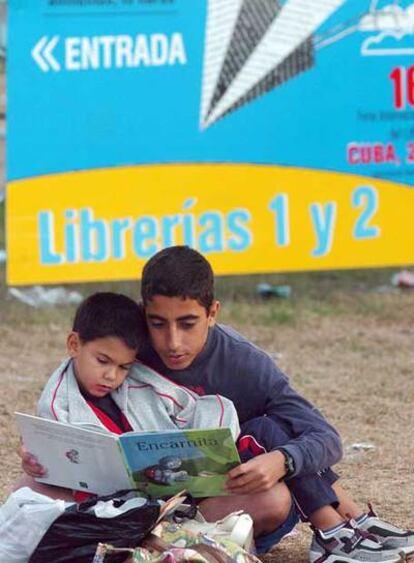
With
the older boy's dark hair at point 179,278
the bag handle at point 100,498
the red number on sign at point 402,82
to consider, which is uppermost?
the red number on sign at point 402,82

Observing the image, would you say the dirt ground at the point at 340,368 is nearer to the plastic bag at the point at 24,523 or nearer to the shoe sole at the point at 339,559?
the shoe sole at the point at 339,559

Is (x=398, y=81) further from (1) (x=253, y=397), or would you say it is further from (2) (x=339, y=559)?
(2) (x=339, y=559)

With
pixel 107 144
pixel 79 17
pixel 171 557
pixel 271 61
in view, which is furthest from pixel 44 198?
pixel 171 557

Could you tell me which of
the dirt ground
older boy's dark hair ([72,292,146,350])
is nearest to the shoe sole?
the dirt ground

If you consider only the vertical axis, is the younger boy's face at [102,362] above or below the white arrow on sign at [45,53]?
below

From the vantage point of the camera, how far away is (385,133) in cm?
804

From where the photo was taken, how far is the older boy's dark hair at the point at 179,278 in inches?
161

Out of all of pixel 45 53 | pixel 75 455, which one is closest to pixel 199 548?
pixel 75 455

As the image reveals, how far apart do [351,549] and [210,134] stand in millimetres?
3926

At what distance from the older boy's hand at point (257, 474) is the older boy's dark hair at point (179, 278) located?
1.54 ft

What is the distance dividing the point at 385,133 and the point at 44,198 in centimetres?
194

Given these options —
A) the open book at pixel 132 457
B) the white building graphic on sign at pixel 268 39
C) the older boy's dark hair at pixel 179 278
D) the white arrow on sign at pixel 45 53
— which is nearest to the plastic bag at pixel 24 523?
the open book at pixel 132 457

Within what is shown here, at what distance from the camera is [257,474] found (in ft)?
13.0

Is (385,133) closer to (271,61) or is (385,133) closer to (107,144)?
(271,61)
